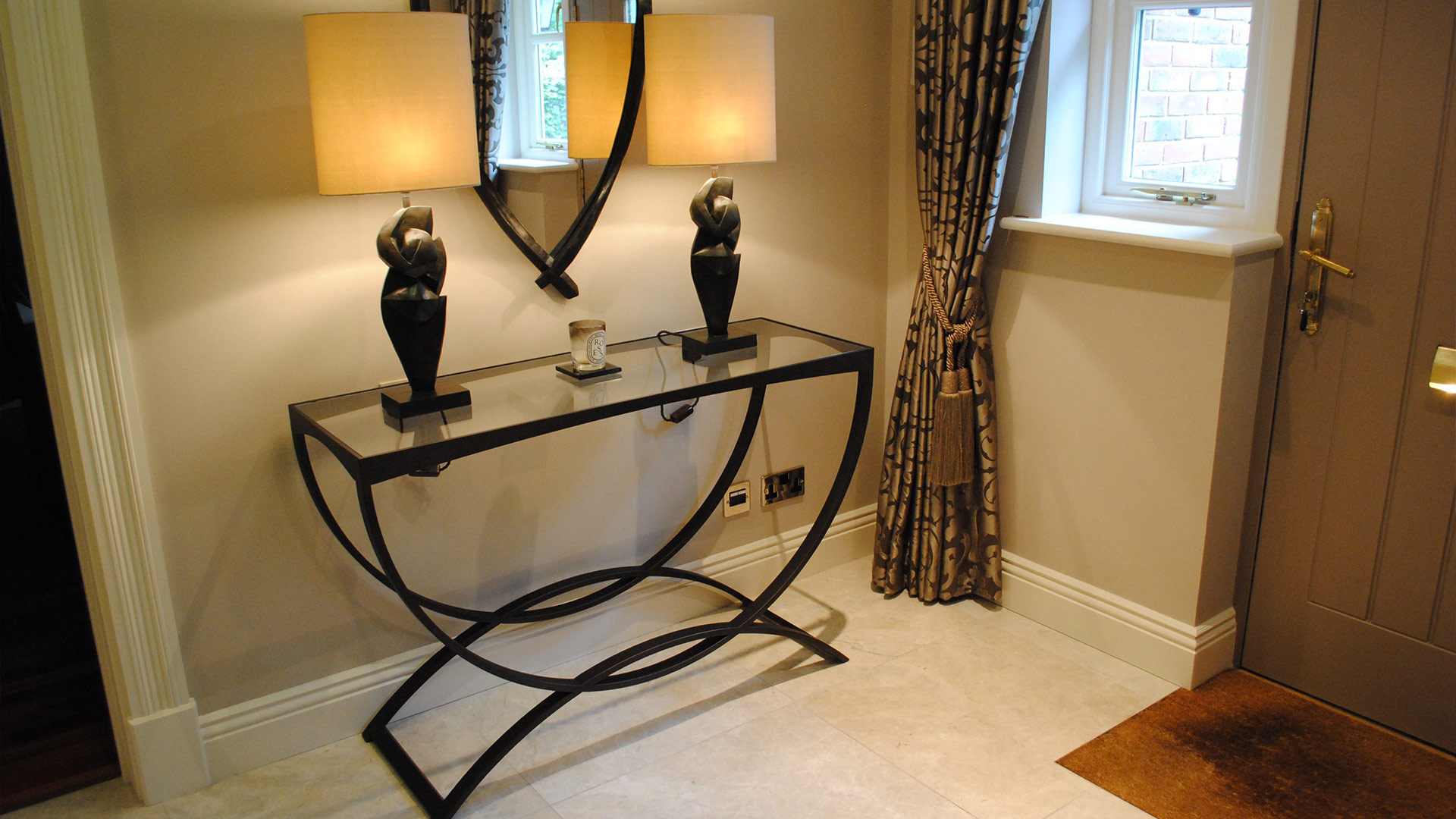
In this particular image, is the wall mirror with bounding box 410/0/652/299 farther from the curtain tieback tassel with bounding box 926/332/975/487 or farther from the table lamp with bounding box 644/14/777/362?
the curtain tieback tassel with bounding box 926/332/975/487

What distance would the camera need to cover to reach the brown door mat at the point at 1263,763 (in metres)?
2.08

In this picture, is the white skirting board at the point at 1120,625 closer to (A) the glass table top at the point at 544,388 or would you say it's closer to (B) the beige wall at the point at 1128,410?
(B) the beige wall at the point at 1128,410

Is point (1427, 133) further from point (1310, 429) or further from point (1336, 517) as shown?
point (1336, 517)

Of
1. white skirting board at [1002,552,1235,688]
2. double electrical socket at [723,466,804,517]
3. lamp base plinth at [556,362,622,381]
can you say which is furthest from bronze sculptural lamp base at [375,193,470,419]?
white skirting board at [1002,552,1235,688]

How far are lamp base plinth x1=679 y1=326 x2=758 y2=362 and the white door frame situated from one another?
112 centimetres

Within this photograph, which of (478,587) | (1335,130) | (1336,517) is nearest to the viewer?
(1335,130)

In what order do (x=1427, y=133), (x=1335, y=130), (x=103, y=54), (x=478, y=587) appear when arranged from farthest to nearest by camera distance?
(x=478, y=587)
(x=1335, y=130)
(x=1427, y=133)
(x=103, y=54)

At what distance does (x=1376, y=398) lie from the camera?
221 cm

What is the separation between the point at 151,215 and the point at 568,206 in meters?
0.85

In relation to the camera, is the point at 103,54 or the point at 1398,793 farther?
the point at 1398,793

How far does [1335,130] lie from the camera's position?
217 cm

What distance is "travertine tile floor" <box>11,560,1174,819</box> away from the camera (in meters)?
2.13

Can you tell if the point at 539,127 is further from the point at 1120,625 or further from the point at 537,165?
the point at 1120,625

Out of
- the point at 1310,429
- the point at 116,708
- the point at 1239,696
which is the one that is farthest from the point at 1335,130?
the point at 116,708
